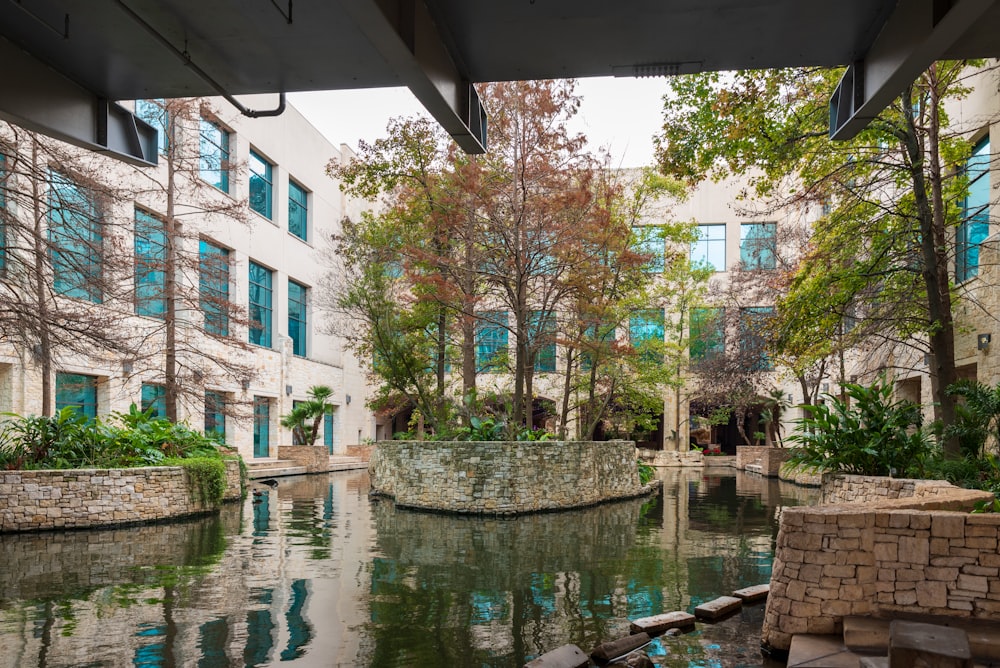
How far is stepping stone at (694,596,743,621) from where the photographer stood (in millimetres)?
7167

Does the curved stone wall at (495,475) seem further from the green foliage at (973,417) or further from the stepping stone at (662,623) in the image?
the stepping stone at (662,623)

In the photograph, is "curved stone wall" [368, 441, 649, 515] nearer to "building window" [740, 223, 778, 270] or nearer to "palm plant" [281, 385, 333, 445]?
"palm plant" [281, 385, 333, 445]

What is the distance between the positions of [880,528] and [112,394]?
20.1 meters

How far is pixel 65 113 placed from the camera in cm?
548

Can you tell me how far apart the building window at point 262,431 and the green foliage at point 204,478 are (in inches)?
556

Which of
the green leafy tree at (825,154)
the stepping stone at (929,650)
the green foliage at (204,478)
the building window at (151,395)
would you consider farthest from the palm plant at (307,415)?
the stepping stone at (929,650)

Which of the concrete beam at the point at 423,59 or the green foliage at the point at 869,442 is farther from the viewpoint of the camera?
the green foliage at the point at 869,442

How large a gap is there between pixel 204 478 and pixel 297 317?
18.9 metres

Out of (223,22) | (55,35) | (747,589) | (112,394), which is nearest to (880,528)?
(747,589)

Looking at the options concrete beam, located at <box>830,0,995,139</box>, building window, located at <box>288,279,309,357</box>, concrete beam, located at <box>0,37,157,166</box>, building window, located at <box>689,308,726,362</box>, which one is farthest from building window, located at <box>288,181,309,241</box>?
concrete beam, located at <box>830,0,995,139</box>

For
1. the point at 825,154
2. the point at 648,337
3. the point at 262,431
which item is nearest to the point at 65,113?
the point at 825,154

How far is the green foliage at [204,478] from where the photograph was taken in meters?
14.7

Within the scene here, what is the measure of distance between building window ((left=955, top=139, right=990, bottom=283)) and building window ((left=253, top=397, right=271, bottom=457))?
22.5 metres

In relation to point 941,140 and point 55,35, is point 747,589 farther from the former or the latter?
point 941,140
